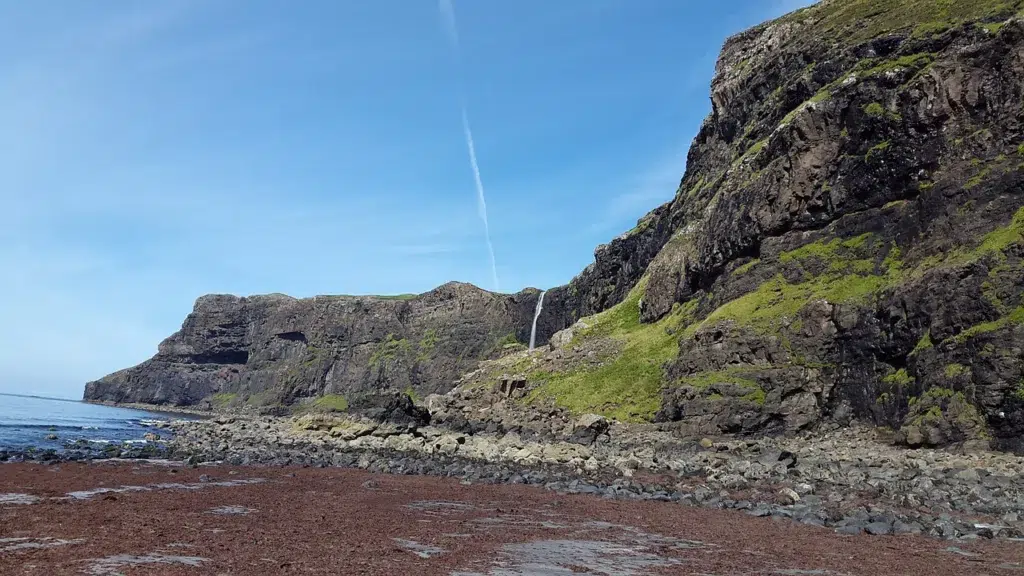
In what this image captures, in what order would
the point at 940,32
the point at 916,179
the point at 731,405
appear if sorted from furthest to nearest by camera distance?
the point at 940,32 < the point at 916,179 < the point at 731,405

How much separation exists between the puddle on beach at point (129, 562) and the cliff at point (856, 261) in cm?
3983

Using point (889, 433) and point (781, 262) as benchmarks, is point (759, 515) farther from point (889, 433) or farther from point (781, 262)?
point (781, 262)

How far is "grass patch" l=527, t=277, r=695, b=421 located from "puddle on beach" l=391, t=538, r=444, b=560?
4558cm

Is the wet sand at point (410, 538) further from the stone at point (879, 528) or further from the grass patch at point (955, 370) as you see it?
the grass patch at point (955, 370)

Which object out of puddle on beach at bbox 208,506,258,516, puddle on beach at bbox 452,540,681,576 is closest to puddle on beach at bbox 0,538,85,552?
puddle on beach at bbox 208,506,258,516

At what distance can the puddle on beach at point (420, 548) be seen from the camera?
16.7 meters

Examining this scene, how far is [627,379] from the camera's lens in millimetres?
69625

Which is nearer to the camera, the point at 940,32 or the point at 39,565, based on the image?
the point at 39,565

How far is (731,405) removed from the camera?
49562 mm

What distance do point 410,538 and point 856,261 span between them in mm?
50355

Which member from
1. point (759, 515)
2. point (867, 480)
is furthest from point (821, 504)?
point (867, 480)

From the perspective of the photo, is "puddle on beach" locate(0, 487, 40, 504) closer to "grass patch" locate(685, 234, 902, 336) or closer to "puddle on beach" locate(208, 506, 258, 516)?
"puddle on beach" locate(208, 506, 258, 516)

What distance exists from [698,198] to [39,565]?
3734 inches

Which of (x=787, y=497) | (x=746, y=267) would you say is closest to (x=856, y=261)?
(x=746, y=267)
